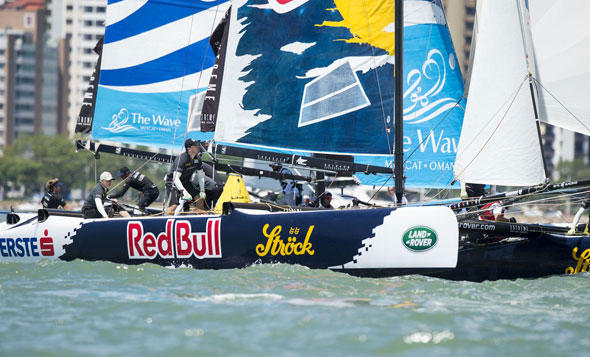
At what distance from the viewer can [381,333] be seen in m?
8.05

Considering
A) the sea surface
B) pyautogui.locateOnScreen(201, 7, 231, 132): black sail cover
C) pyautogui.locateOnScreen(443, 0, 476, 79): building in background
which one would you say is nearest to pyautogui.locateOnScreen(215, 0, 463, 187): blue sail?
pyautogui.locateOnScreen(201, 7, 231, 132): black sail cover

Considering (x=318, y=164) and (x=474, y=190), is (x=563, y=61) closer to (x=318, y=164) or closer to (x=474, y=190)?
(x=474, y=190)

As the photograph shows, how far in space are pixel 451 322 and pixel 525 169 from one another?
435 cm

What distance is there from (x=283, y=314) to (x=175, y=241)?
12.8 ft

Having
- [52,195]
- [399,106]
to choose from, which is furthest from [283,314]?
[52,195]

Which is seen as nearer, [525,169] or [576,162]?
[525,169]

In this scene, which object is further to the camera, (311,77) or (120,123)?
(120,123)

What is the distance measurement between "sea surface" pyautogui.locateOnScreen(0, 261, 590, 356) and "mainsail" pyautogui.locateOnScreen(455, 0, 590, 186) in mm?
1771

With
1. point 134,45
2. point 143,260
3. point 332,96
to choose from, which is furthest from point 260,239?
point 134,45

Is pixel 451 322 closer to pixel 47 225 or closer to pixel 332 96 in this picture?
pixel 332 96

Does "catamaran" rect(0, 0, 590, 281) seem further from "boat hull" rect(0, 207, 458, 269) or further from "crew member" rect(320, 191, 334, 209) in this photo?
"crew member" rect(320, 191, 334, 209)

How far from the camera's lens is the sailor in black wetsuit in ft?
50.4

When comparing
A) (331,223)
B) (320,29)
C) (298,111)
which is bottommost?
(331,223)

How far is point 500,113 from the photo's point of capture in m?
12.5
